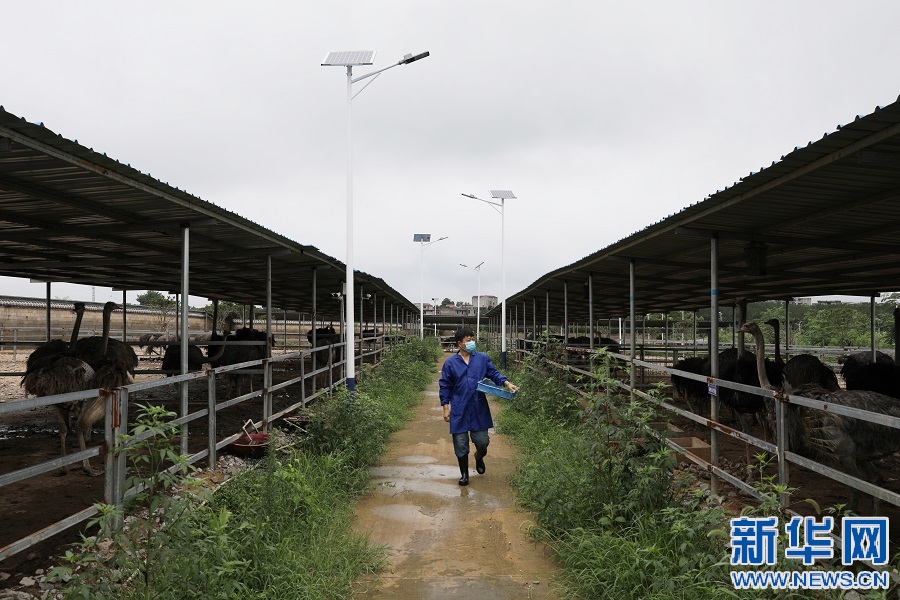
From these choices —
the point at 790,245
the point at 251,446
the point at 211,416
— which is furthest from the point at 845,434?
the point at 251,446

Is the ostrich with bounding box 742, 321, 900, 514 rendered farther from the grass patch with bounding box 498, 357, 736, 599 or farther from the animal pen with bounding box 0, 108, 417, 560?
the animal pen with bounding box 0, 108, 417, 560

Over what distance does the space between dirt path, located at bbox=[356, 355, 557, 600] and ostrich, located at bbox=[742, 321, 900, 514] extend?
237cm

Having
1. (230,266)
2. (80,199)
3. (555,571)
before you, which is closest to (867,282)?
(555,571)

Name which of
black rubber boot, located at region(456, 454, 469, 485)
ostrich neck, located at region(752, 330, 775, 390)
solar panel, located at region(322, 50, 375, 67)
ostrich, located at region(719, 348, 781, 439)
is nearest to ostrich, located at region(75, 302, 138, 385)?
black rubber boot, located at region(456, 454, 469, 485)

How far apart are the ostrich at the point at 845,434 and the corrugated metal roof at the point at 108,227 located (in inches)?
205

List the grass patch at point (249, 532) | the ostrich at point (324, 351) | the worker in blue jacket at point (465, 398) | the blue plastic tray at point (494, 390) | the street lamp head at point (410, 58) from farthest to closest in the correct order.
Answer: the ostrich at point (324, 351), the street lamp head at point (410, 58), the worker in blue jacket at point (465, 398), the blue plastic tray at point (494, 390), the grass patch at point (249, 532)

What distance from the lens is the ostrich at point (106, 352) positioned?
6.96 meters

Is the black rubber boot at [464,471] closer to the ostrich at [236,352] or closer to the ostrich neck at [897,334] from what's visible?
the ostrich at [236,352]

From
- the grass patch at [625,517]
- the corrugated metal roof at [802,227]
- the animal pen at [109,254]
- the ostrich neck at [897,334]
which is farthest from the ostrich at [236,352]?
the ostrich neck at [897,334]

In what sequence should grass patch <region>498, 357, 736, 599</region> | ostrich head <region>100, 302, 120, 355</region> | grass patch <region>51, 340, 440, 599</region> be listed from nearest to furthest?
grass patch <region>51, 340, 440, 599</region>
grass patch <region>498, 357, 736, 599</region>
ostrich head <region>100, 302, 120, 355</region>

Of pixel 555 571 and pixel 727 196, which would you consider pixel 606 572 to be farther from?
pixel 727 196

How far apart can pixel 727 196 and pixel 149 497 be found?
14.4ft

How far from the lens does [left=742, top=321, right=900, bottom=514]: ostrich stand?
15.2ft

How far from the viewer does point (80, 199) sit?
4.98m
